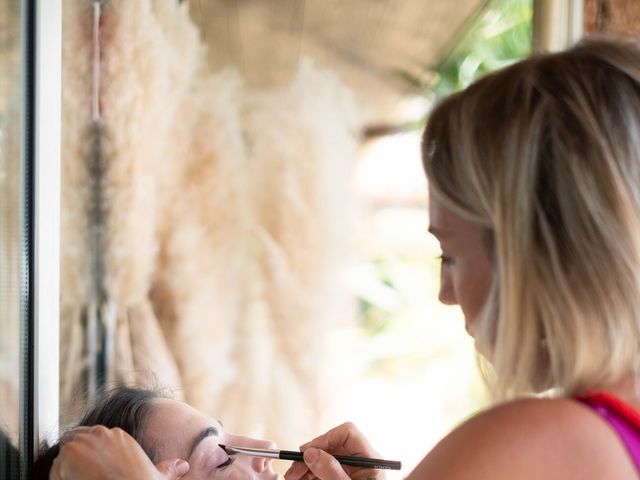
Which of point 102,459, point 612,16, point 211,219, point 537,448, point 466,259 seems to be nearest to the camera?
point 537,448

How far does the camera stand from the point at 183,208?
5.17ft

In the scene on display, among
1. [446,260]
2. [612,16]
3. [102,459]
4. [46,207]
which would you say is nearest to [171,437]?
[102,459]

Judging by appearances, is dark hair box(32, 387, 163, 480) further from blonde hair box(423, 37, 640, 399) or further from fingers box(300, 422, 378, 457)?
blonde hair box(423, 37, 640, 399)

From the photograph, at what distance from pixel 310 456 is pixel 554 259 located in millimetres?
489

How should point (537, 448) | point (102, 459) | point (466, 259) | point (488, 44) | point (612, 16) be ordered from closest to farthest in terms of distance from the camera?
1. point (537, 448)
2. point (466, 259)
3. point (102, 459)
4. point (612, 16)
5. point (488, 44)

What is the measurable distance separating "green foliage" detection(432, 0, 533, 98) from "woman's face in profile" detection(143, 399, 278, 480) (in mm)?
1165

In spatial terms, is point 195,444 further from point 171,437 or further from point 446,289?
point 446,289

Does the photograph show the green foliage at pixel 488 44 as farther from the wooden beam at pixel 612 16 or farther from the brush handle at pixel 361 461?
the brush handle at pixel 361 461

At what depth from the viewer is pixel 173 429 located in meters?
1.11

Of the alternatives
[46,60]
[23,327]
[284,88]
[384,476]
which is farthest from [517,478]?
[284,88]

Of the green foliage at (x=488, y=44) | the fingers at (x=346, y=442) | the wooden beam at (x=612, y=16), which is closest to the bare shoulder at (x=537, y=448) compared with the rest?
the fingers at (x=346, y=442)

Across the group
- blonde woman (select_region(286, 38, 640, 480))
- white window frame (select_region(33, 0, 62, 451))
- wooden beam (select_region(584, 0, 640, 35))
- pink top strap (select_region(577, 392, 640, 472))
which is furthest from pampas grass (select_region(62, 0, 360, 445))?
pink top strap (select_region(577, 392, 640, 472))

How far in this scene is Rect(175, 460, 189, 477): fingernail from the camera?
103cm

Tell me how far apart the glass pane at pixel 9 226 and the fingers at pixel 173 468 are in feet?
Answer: 0.59
